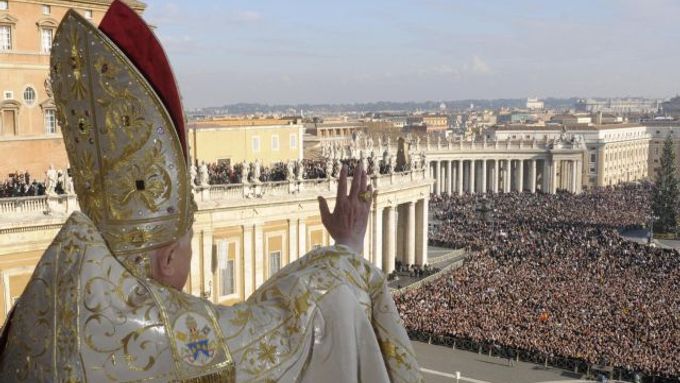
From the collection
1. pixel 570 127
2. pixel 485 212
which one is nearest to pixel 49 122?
pixel 485 212

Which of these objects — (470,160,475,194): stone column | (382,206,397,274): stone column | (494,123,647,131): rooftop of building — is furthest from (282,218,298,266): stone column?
(494,123,647,131): rooftop of building

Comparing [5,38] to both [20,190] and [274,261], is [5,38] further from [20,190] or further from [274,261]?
[274,261]

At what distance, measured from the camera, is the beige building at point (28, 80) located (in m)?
25.3

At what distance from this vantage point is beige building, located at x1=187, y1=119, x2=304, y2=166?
33.8m

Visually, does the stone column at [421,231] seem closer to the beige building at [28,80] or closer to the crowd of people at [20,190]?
the beige building at [28,80]

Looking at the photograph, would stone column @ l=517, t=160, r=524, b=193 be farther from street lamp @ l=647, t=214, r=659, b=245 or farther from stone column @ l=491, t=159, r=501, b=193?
street lamp @ l=647, t=214, r=659, b=245

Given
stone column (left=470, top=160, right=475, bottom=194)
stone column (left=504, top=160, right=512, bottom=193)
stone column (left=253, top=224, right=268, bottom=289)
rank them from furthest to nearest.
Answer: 1. stone column (left=504, top=160, right=512, bottom=193)
2. stone column (left=470, top=160, right=475, bottom=194)
3. stone column (left=253, top=224, right=268, bottom=289)

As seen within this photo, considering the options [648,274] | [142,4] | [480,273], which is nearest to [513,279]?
[480,273]

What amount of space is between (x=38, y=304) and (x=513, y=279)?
107 feet

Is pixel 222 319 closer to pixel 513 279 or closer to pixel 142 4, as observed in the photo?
pixel 142 4

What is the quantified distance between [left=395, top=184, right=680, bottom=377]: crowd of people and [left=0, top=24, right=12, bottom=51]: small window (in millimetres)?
17018

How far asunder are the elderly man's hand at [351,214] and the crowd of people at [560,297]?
808 inches

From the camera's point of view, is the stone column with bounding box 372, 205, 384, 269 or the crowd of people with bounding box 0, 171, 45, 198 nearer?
the crowd of people with bounding box 0, 171, 45, 198

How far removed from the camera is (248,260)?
27625mm
